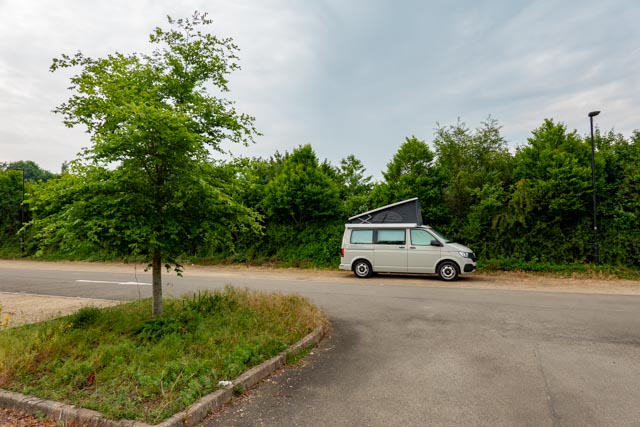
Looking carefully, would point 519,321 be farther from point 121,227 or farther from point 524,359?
point 121,227

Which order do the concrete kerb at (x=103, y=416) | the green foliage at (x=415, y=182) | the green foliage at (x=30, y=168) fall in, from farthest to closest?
the green foliage at (x=30, y=168) → the green foliage at (x=415, y=182) → the concrete kerb at (x=103, y=416)

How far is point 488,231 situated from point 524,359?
418 inches

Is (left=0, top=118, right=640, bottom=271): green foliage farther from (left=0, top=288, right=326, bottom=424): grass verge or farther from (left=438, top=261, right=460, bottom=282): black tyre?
(left=438, top=261, right=460, bottom=282): black tyre

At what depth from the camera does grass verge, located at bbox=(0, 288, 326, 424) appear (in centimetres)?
369

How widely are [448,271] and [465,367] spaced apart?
8.45 metres

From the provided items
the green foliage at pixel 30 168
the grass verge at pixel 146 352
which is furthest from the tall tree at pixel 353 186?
the green foliage at pixel 30 168

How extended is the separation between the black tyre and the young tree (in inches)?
341

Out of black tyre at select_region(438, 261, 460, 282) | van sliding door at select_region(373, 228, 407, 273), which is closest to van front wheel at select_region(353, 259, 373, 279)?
van sliding door at select_region(373, 228, 407, 273)

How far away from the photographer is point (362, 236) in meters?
14.0

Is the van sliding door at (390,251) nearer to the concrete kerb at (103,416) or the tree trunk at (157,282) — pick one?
the tree trunk at (157,282)

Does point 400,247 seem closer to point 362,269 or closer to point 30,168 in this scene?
point 362,269

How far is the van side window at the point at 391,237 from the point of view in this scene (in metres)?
13.4

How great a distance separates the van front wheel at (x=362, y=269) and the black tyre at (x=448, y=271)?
8.02 ft

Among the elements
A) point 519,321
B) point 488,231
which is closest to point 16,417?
point 519,321
